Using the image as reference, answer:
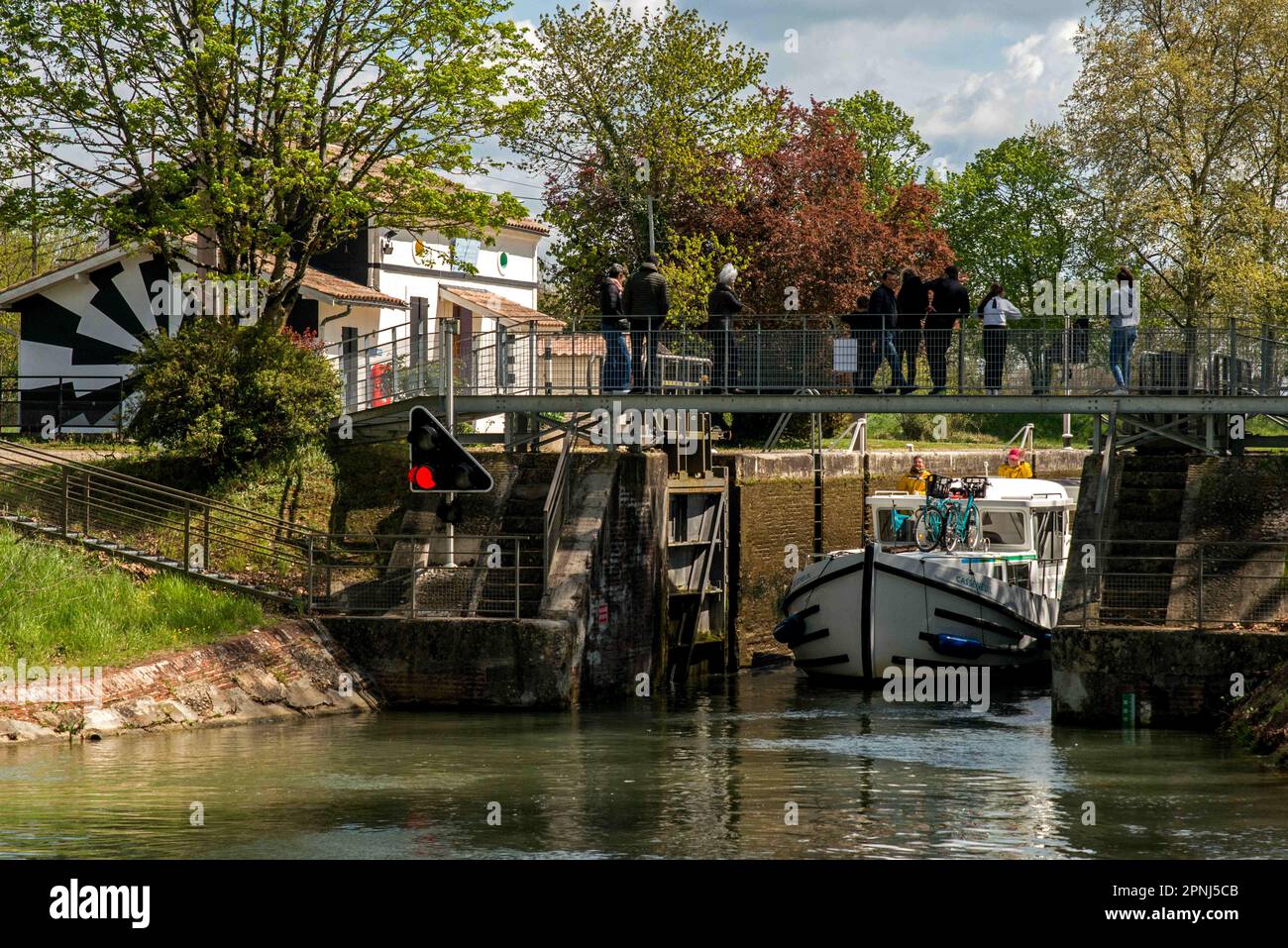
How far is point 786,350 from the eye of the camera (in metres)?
26.2

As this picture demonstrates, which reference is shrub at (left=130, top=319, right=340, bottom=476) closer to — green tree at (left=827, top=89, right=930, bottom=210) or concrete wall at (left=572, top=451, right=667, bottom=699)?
concrete wall at (left=572, top=451, right=667, bottom=699)

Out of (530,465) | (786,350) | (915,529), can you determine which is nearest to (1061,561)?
(915,529)

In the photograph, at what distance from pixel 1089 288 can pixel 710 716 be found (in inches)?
1093

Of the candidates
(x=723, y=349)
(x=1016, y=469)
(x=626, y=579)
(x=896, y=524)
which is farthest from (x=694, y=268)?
(x=626, y=579)

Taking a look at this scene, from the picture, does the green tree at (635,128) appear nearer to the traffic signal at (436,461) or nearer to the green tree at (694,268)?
the green tree at (694,268)

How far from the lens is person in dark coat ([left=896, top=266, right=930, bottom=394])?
2591 cm

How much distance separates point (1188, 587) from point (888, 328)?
638cm

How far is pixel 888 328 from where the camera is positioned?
1031 inches

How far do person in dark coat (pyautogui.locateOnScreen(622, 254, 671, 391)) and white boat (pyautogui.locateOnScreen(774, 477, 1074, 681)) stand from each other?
4528mm

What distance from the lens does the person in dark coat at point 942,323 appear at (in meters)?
25.7

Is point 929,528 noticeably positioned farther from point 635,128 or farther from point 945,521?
point 635,128

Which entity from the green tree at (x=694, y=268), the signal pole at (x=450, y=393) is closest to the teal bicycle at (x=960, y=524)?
the signal pole at (x=450, y=393)
